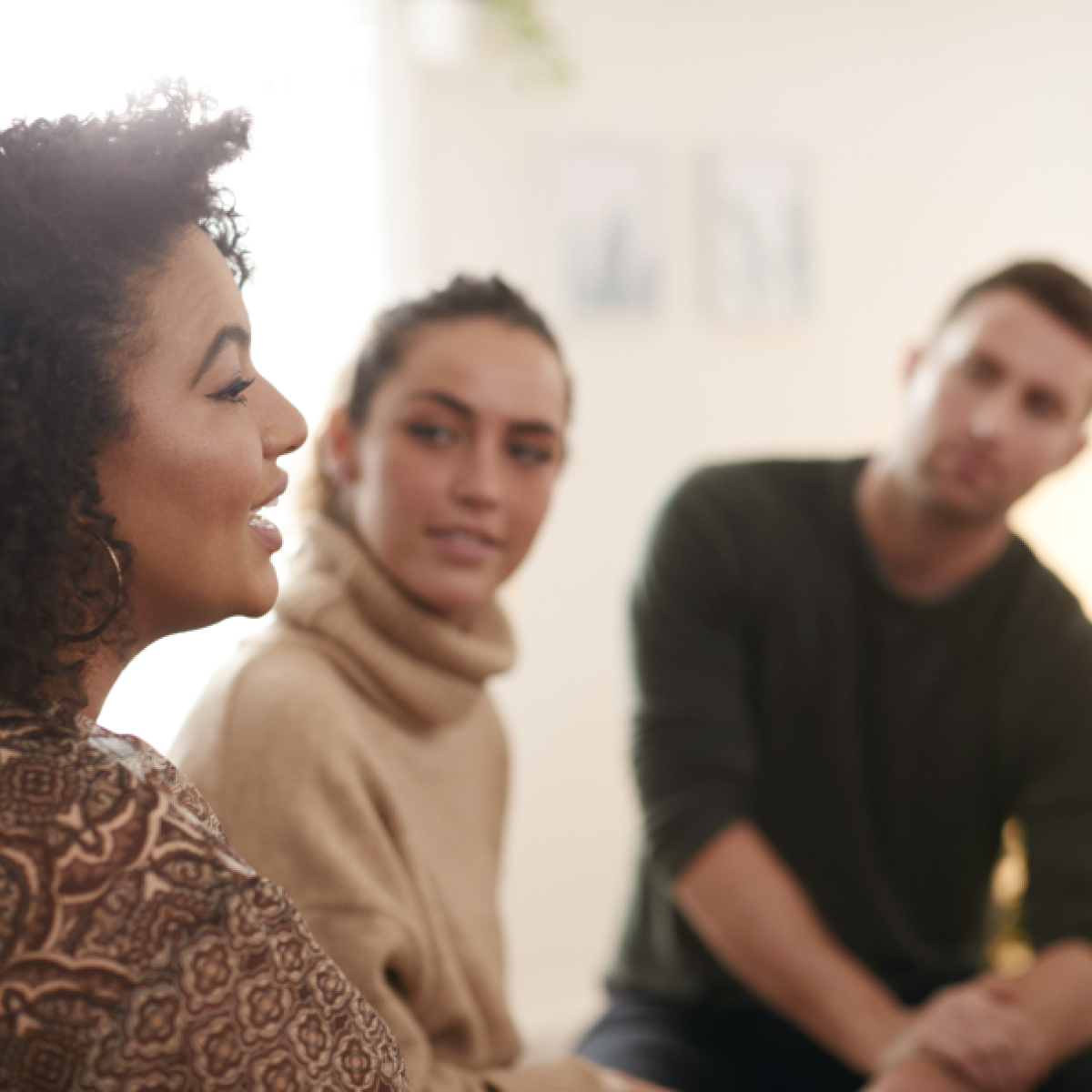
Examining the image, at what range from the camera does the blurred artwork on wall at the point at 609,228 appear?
98.0 inches

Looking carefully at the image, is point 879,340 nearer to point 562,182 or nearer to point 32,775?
point 562,182

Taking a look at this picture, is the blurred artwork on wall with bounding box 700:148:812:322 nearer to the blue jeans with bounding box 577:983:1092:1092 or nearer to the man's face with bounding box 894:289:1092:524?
the man's face with bounding box 894:289:1092:524

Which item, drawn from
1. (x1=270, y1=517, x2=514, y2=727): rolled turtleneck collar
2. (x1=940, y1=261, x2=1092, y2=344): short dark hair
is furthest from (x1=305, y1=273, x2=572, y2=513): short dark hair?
(x1=940, y1=261, x2=1092, y2=344): short dark hair

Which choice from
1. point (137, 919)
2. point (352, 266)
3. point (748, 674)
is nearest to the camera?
point (137, 919)

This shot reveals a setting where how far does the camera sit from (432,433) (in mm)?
1035

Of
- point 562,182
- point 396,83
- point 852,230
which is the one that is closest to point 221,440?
point 396,83

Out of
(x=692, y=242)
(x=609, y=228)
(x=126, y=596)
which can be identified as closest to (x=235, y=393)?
(x=126, y=596)

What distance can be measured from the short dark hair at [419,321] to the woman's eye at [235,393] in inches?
16.3

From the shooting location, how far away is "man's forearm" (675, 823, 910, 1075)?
1.27 meters

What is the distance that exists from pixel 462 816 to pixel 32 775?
591 mm

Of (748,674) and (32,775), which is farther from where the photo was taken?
(748,674)

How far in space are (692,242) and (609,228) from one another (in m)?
0.24

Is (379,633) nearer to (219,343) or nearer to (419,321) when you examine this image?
(419,321)

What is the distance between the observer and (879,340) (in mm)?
2863
